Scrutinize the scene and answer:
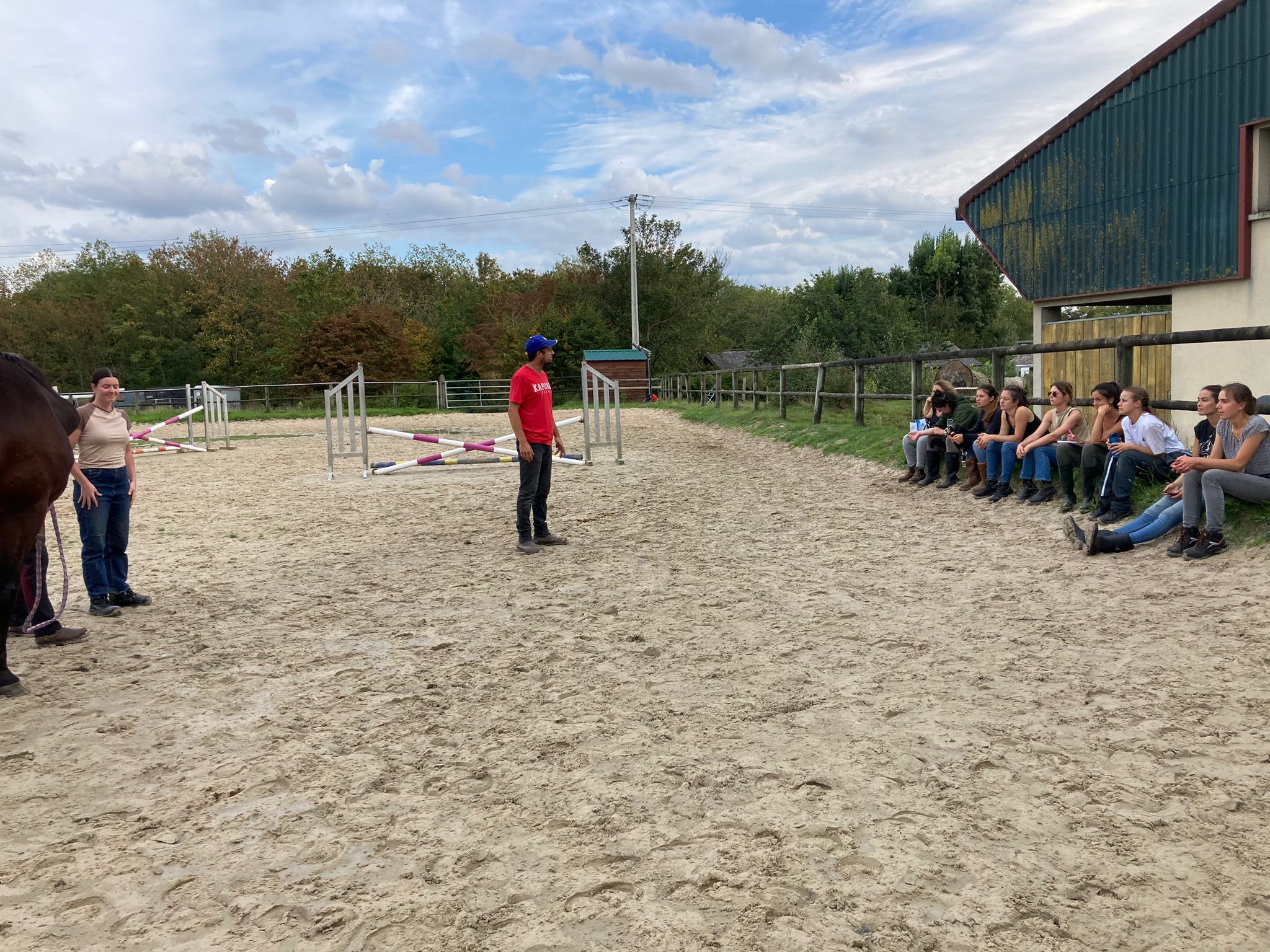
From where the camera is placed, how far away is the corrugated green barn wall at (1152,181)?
36.0 feet

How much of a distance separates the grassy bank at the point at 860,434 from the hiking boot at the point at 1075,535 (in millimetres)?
747

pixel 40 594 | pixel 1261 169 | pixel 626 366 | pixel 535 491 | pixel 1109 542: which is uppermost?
pixel 1261 169

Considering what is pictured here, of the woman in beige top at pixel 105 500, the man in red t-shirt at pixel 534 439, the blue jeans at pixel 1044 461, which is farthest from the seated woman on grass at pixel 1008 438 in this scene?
the woman in beige top at pixel 105 500

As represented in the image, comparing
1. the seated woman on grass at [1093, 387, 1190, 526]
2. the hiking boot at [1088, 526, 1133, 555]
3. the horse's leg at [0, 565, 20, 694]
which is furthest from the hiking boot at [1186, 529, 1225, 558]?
the horse's leg at [0, 565, 20, 694]

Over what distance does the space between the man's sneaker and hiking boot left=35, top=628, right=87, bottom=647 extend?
459mm

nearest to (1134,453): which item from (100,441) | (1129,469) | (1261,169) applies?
(1129,469)

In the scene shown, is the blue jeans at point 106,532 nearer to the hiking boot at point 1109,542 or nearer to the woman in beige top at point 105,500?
the woman in beige top at point 105,500

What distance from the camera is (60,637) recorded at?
181 inches

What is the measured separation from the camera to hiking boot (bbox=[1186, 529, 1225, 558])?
5.17 m

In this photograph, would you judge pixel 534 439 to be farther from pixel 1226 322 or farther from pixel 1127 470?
pixel 1226 322

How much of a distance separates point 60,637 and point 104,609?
0.57 m

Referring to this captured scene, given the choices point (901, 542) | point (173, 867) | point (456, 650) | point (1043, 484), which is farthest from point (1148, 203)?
point (173, 867)

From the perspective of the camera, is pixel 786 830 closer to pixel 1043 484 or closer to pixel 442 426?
pixel 1043 484

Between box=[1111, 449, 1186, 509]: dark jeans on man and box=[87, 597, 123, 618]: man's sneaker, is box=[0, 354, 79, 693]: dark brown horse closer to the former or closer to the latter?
box=[87, 597, 123, 618]: man's sneaker
